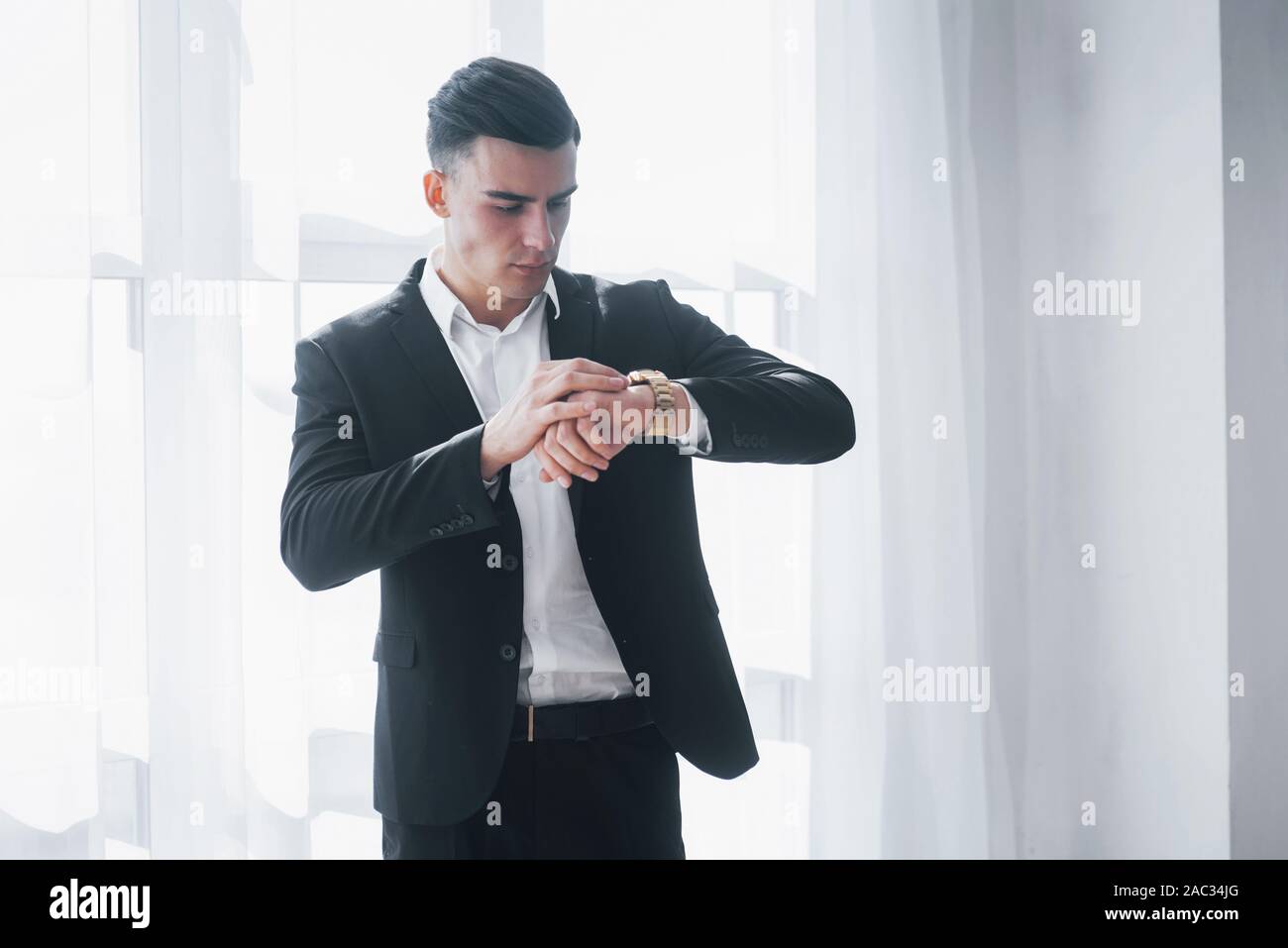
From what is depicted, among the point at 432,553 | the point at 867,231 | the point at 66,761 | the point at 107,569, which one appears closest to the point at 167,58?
the point at 107,569

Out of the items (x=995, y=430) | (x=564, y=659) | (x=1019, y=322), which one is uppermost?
(x=1019, y=322)

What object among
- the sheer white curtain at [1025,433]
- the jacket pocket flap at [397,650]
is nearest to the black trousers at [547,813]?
the jacket pocket flap at [397,650]

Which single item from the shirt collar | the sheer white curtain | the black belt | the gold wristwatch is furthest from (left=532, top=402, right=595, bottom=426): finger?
the sheer white curtain

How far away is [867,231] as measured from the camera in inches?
81.5

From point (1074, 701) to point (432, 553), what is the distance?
1.50 metres

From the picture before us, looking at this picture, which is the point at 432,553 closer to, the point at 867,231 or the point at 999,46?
the point at 867,231

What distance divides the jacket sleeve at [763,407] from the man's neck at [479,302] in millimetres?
251

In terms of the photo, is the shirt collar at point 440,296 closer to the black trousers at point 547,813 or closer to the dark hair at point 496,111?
the dark hair at point 496,111

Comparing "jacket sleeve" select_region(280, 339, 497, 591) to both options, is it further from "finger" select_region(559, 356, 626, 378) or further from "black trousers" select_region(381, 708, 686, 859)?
"black trousers" select_region(381, 708, 686, 859)

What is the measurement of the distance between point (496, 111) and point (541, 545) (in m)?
0.55

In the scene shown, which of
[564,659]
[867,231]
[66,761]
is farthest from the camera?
[867,231]
